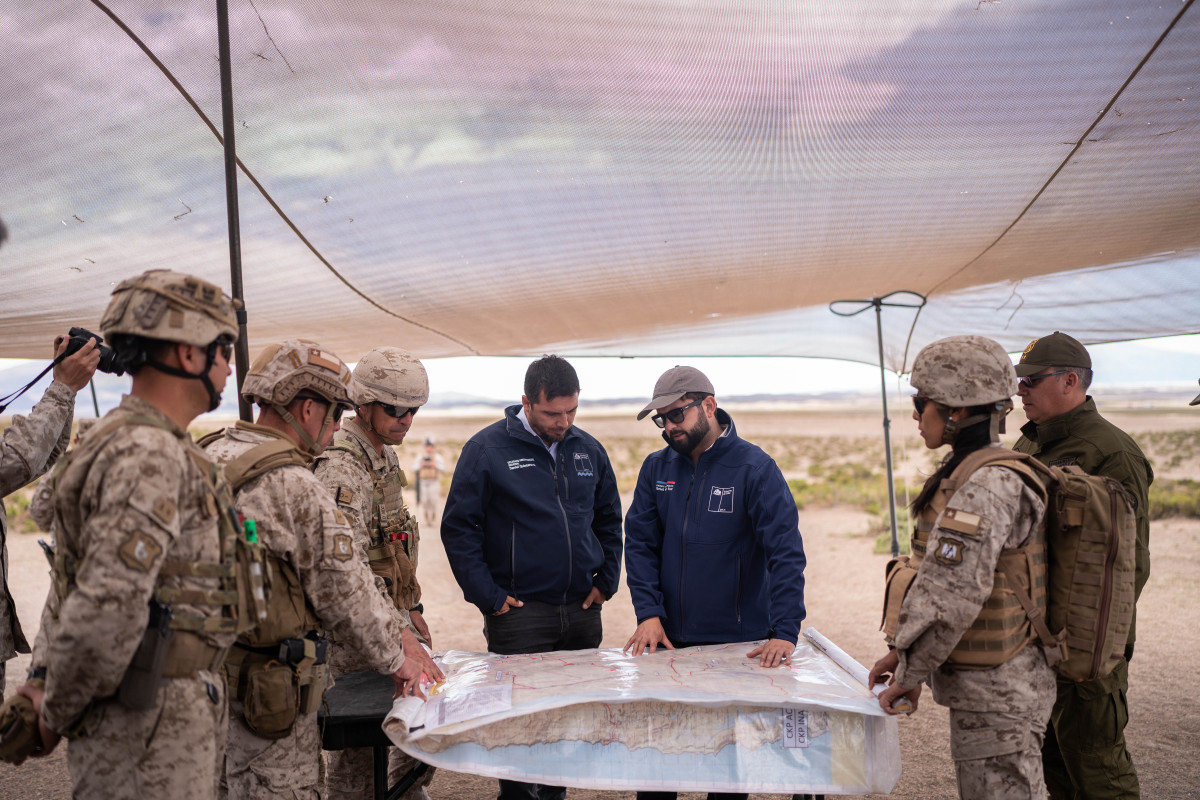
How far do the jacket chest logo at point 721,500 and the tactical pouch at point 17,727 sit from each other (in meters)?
2.41

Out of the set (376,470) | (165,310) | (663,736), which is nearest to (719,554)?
(663,736)

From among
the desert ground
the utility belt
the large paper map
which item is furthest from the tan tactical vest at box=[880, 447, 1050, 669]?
the desert ground

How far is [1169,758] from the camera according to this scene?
4.34m

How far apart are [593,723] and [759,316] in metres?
5.74

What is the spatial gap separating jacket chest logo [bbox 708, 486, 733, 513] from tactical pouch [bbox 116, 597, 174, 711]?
2.20 meters

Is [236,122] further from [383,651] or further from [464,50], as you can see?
[383,651]

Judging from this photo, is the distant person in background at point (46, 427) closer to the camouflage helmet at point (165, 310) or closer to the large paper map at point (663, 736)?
the camouflage helmet at point (165, 310)

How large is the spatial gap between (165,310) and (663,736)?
6.17 feet

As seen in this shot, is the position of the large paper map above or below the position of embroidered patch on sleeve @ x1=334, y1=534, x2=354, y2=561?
below

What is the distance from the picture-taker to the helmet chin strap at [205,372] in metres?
1.82

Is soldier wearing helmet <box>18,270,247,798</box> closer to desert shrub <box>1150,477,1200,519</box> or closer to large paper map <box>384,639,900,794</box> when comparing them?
large paper map <box>384,639,900,794</box>

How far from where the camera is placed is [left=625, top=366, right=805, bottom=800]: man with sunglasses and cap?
10.9ft

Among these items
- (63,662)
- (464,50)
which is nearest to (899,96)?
(464,50)

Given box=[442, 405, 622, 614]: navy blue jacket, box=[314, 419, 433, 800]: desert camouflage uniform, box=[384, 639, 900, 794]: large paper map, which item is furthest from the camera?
box=[442, 405, 622, 614]: navy blue jacket
